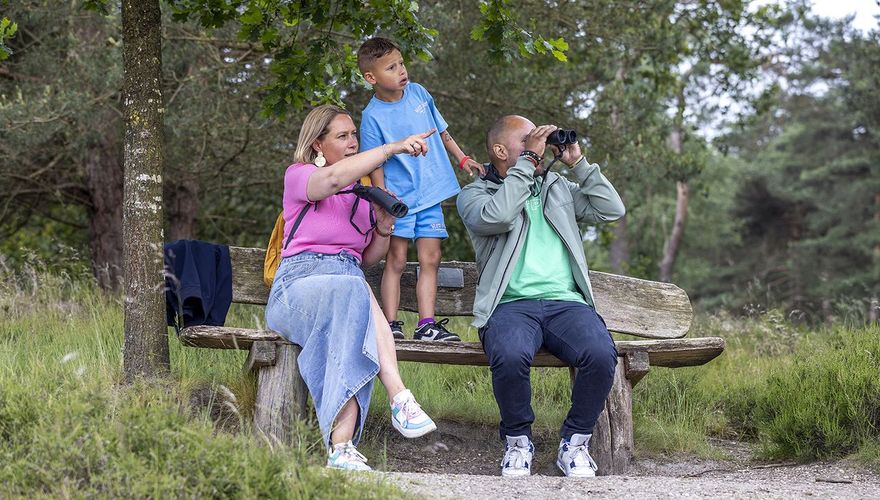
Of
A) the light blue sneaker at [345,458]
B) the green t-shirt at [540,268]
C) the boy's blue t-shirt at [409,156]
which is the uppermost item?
the boy's blue t-shirt at [409,156]

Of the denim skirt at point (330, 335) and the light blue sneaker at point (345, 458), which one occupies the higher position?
the denim skirt at point (330, 335)

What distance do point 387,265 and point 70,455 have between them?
213 centimetres

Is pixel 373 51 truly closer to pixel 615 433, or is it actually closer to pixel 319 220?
pixel 319 220

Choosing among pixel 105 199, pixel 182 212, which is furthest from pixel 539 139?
pixel 105 199

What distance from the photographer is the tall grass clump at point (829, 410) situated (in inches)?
191

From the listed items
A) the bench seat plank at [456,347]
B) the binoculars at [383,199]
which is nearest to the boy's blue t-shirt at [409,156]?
the binoculars at [383,199]

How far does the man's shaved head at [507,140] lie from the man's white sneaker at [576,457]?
4.48 feet

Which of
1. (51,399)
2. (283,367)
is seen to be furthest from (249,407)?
(51,399)

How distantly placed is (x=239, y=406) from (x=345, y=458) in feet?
3.39

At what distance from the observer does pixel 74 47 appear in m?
7.91

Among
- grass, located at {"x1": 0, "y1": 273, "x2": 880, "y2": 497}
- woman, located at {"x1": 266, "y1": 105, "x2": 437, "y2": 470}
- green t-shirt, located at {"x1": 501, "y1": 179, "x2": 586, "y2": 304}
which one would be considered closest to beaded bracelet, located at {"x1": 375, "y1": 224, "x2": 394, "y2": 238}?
woman, located at {"x1": 266, "y1": 105, "x2": 437, "y2": 470}

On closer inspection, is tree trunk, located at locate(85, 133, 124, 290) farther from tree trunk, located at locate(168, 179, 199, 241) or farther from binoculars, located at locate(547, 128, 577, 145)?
binoculars, located at locate(547, 128, 577, 145)

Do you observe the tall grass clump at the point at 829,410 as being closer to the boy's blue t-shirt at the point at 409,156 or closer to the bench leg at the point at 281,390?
the boy's blue t-shirt at the point at 409,156

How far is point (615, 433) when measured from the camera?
4.76 metres
